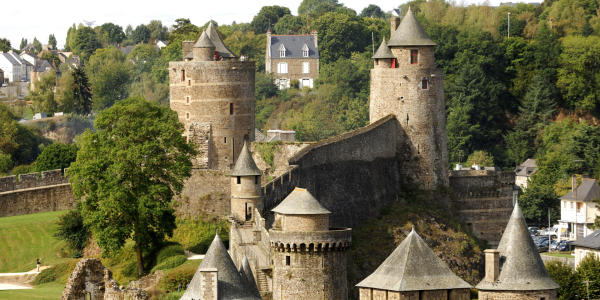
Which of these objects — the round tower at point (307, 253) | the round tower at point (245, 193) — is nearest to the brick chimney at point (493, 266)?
the round tower at point (307, 253)

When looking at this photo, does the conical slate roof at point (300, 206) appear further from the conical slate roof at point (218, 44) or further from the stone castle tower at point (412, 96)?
the conical slate roof at point (218, 44)

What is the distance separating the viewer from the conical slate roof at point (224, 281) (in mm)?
51344

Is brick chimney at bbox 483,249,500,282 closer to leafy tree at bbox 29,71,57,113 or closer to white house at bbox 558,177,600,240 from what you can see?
white house at bbox 558,177,600,240

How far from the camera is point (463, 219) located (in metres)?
85.6

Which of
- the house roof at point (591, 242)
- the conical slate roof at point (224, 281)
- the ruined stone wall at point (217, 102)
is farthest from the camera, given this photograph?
the house roof at point (591, 242)

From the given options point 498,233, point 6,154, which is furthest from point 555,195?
point 6,154

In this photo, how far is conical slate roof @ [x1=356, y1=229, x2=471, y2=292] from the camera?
173 ft

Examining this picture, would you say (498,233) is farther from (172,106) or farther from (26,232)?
(26,232)

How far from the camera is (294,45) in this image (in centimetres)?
16100

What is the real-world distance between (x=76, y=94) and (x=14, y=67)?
50200 millimetres

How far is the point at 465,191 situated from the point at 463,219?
1773mm

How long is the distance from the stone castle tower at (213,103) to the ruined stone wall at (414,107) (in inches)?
300

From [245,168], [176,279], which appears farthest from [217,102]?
[176,279]

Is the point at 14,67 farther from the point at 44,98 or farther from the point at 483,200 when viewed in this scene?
the point at 483,200
